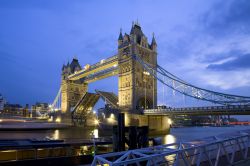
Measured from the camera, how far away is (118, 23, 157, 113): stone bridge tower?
53.8 metres

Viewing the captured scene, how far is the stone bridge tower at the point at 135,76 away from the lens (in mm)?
53812

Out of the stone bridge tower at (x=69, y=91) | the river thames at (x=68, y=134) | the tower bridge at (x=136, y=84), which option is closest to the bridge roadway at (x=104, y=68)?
the tower bridge at (x=136, y=84)

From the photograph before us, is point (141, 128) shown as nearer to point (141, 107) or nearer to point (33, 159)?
point (33, 159)

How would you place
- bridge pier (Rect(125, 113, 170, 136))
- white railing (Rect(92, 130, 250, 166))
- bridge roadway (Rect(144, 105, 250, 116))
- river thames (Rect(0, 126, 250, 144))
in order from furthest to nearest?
bridge pier (Rect(125, 113, 170, 136)), river thames (Rect(0, 126, 250, 144)), bridge roadway (Rect(144, 105, 250, 116)), white railing (Rect(92, 130, 250, 166))

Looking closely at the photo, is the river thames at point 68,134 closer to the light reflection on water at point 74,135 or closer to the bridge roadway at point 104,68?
the light reflection on water at point 74,135

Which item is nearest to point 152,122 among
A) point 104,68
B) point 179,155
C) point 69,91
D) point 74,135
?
point 74,135

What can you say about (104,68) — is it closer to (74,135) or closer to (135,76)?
(135,76)

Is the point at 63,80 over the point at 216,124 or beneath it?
over

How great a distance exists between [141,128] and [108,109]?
123 ft

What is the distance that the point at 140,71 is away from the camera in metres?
56.1

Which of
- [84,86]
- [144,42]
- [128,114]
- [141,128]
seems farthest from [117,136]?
[84,86]

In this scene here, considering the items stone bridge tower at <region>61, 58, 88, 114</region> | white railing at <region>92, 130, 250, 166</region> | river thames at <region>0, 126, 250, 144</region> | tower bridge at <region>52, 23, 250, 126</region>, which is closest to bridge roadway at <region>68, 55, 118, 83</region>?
tower bridge at <region>52, 23, 250, 126</region>

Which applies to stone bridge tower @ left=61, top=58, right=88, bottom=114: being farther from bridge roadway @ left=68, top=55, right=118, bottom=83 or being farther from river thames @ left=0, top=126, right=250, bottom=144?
river thames @ left=0, top=126, right=250, bottom=144

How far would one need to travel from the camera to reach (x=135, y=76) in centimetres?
5453
